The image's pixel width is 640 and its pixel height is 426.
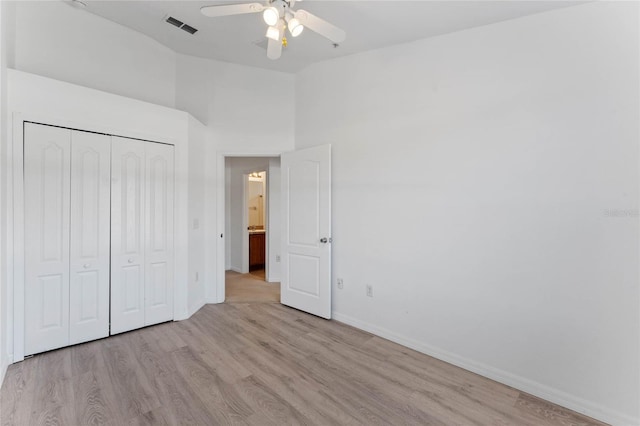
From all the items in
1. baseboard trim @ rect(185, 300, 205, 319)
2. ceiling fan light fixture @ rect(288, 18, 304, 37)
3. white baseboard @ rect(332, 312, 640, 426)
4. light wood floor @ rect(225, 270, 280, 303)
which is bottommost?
white baseboard @ rect(332, 312, 640, 426)

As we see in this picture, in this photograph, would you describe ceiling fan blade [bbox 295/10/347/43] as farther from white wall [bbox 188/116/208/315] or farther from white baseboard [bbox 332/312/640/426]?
white baseboard [bbox 332/312/640/426]

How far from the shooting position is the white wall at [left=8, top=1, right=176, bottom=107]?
2609 millimetres

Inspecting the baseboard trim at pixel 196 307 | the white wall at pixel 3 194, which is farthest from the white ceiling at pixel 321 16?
the baseboard trim at pixel 196 307

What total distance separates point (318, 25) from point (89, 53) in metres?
2.60

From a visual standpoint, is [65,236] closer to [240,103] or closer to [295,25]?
[240,103]

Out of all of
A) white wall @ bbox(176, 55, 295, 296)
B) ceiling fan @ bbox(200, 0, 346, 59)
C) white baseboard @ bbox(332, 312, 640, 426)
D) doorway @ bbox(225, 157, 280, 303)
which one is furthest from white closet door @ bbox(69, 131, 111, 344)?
white baseboard @ bbox(332, 312, 640, 426)

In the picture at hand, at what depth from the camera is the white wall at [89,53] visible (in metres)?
2.61

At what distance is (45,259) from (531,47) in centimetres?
435

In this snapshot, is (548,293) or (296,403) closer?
Answer: (296,403)

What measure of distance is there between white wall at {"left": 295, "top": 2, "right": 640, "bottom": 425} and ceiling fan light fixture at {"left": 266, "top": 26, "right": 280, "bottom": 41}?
1361 millimetres

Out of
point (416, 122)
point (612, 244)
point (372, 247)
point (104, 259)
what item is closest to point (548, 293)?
point (612, 244)

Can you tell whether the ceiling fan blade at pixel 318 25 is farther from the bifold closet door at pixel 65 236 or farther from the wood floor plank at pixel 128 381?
the wood floor plank at pixel 128 381

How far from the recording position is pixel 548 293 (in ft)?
6.86

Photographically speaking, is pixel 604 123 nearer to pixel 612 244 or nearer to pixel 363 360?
pixel 612 244
